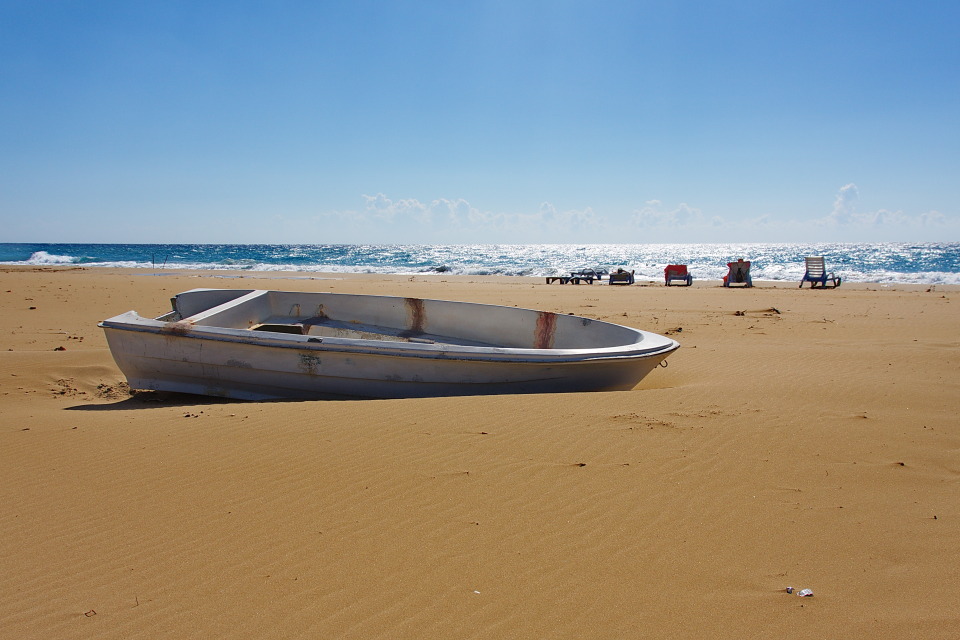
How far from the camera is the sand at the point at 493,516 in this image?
87.7 inches

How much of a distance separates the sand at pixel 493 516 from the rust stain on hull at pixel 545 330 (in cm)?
169

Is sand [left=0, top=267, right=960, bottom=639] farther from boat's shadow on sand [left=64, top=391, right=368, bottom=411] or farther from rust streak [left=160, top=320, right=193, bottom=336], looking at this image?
rust streak [left=160, top=320, right=193, bottom=336]

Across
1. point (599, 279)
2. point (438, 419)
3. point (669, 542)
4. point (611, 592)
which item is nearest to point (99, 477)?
point (438, 419)

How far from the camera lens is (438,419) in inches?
173

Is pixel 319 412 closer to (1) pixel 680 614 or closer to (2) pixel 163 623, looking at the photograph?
(2) pixel 163 623

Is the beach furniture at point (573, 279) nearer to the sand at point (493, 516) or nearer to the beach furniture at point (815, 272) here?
the beach furniture at point (815, 272)

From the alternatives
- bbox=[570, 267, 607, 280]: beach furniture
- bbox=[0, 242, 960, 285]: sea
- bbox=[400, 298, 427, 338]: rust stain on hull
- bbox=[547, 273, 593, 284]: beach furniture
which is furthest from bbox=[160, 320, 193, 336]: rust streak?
bbox=[0, 242, 960, 285]: sea

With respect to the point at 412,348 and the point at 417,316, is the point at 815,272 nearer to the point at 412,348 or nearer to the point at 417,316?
the point at 417,316

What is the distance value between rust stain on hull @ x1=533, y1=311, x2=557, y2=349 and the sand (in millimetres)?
1692

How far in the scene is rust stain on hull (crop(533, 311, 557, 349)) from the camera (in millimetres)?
6641

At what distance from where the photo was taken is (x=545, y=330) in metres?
6.69

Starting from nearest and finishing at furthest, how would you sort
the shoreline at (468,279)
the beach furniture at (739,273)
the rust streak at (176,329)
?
the rust streak at (176,329), the beach furniture at (739,273), the shoreline at (468,279)

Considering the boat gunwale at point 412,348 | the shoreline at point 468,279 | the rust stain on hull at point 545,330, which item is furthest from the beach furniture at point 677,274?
the boat gunwale at point 412,348

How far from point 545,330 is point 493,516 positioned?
3.92 metres
